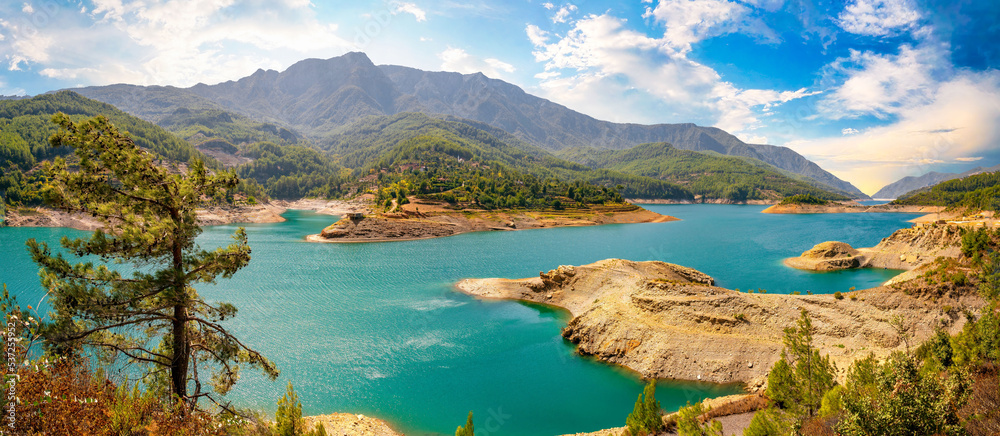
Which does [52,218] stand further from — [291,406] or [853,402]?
[853,402]

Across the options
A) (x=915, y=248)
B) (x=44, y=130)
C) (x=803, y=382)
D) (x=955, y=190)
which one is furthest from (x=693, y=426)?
(x=955, y=190)

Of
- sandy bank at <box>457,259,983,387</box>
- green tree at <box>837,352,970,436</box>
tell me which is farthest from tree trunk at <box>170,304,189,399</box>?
sandy bank at <box>457,259,983,387</box>

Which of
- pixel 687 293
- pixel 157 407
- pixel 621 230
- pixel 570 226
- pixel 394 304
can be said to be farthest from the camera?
pixel 570 226

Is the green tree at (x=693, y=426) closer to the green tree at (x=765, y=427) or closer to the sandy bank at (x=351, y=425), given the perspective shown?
the green tree at (x=765, y=427)

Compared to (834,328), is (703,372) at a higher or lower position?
lower

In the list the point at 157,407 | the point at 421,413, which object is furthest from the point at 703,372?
the point at 157,407

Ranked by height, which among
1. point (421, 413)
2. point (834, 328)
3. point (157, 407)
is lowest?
point (421, 413)

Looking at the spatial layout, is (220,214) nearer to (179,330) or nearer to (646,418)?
(179,330)
